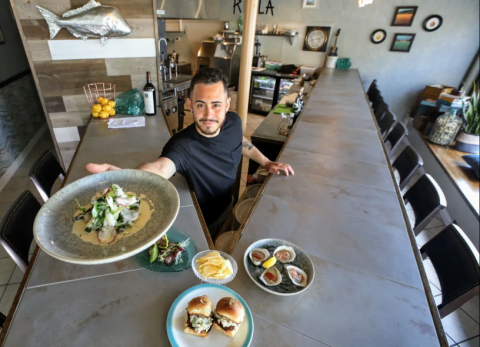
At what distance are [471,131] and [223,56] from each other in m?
4.70

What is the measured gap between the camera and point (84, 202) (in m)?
0.93

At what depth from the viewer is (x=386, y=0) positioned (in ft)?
15.0

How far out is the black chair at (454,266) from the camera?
110cm

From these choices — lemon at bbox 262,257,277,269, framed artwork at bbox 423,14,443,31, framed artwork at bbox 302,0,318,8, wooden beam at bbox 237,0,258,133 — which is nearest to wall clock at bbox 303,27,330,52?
framed artwork at bbox 302,0,318,8

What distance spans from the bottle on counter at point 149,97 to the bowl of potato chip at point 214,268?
2.02m

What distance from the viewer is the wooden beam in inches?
88.8

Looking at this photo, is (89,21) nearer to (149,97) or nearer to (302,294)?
(149,97)

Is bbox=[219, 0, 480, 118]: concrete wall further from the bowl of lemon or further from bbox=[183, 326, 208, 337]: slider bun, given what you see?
bbox=[183, 326, 208, 337]: slider bun

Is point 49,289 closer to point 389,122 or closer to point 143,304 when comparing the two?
point 143,304

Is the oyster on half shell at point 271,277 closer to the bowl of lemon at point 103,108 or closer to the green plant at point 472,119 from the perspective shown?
the bowl of lemon at point 103,108

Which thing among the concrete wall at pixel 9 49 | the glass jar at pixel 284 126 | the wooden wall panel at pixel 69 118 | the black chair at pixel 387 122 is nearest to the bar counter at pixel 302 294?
the glass jar at pixel 284 126

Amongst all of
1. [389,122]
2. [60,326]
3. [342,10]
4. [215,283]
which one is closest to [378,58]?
[342,10]

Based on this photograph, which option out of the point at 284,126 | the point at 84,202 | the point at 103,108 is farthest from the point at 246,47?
the point at 84,202

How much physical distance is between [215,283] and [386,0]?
5.81 metres
